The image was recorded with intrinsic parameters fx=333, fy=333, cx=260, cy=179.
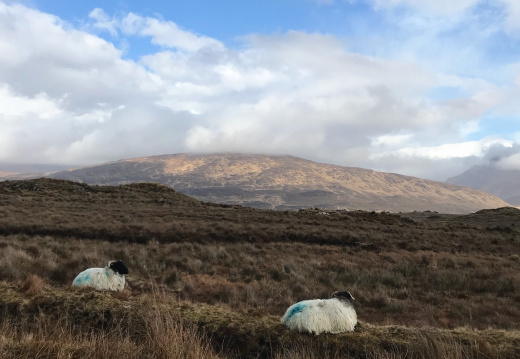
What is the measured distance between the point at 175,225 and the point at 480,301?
1877 cm

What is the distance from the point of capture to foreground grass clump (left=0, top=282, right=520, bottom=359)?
452 cm

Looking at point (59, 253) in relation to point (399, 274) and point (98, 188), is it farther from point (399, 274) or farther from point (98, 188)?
point (98, 188)

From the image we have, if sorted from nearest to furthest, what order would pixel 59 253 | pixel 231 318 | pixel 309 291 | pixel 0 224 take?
pixel 231 318
pixel 309 291
pixel 59 253
pixel 0 224

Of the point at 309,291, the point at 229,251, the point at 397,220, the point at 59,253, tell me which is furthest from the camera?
the point at 397,220

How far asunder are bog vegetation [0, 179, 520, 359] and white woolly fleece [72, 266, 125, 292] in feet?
1.86

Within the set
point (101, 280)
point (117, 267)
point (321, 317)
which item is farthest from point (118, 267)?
point (321, 317)

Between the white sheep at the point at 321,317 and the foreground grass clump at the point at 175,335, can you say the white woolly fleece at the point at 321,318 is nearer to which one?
the white sheep at the point at 321,317

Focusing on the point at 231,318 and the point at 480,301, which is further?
the point at 480,301

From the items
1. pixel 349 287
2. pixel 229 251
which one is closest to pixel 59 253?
pixel 229 251

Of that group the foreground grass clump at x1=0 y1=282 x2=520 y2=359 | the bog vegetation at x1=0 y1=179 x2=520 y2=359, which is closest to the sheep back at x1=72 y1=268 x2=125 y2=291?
the bog vegetation at x1=0 y1=179 x2=520 y2=359

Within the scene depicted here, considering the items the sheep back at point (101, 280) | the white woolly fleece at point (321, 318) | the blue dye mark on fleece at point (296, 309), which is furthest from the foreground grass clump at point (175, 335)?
the sheep back at point (101, 280)

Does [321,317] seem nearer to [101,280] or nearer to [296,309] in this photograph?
[296,309]

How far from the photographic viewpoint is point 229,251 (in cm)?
1895

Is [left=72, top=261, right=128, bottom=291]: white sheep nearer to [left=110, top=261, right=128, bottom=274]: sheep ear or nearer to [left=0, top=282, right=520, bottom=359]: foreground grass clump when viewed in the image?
[left=110, top=261, right=128, bottom=274]: sheep ear
